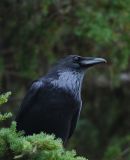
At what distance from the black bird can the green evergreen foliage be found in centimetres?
166

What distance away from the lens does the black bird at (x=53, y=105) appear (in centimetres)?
530

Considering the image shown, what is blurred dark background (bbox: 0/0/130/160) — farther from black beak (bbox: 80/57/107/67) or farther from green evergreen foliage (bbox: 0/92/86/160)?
green evergreen foliage (bbox: 0/92/86/160)

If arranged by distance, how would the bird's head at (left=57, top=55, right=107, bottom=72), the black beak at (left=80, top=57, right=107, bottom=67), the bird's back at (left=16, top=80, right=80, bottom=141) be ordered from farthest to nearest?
the bird's head at (left=57, top=55, right=107, bottom=72) → the black beak at (left=80, top=57, right=107, bottom=67) → the bird's back at (left=16, top=80, right=80, bottom=141)

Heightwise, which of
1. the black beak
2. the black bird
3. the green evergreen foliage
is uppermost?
the black beak

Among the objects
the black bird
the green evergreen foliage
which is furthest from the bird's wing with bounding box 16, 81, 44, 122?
the green evergreen foliage

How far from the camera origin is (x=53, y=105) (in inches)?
208

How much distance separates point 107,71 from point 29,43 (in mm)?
1162

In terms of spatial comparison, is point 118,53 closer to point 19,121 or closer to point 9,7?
point 9,7

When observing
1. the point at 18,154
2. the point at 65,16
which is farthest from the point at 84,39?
the point at 18,154

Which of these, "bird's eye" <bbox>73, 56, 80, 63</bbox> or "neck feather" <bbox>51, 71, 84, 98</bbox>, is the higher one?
"bird's eye" <bbox>73, 56, 80, 63</bbox>

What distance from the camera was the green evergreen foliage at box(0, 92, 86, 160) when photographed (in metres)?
3.51

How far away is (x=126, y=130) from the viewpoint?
962 centimetres

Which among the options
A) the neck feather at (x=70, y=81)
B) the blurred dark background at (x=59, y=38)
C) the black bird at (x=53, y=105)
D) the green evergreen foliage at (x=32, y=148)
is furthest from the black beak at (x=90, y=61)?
the green evergreen foliage at (x=32, y=148)

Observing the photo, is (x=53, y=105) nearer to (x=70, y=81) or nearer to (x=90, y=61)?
(x=70, y=81)
